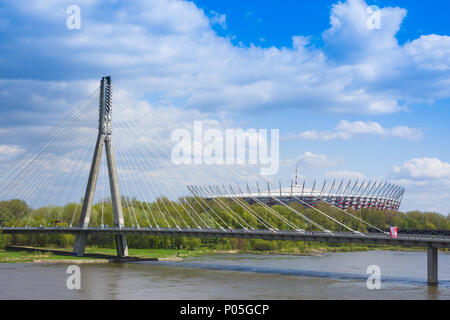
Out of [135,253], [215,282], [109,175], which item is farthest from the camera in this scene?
[135,253]

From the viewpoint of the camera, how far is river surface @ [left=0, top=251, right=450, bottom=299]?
35469 mm

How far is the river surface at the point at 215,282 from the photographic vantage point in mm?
35469

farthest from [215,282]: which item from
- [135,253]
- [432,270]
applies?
[135,253]

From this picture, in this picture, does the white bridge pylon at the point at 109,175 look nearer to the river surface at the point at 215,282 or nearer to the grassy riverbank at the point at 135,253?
the grassy riverbank at the point at 135,253

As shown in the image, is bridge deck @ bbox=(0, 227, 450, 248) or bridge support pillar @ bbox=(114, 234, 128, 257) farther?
bridge support pillar @ bbox=(114, 234, 128, 257)

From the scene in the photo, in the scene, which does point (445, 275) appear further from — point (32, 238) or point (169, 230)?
point (32, 238)

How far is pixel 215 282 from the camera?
42.4 metres

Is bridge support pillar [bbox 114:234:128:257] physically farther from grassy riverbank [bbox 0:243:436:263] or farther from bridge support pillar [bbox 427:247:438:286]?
bridge support pillar [bbox 427:247:438:286]

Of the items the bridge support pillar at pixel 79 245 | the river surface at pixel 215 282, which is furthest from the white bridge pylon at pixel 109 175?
the river surface at pixel 215 282

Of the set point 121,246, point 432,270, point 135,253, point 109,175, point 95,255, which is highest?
point 109,175

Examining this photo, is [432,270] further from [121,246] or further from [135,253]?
[135,253]

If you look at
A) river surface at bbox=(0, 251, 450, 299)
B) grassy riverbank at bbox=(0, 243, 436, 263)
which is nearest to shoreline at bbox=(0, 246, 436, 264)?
grassy riverbank at bbox=(0, 243, 436, 263)
